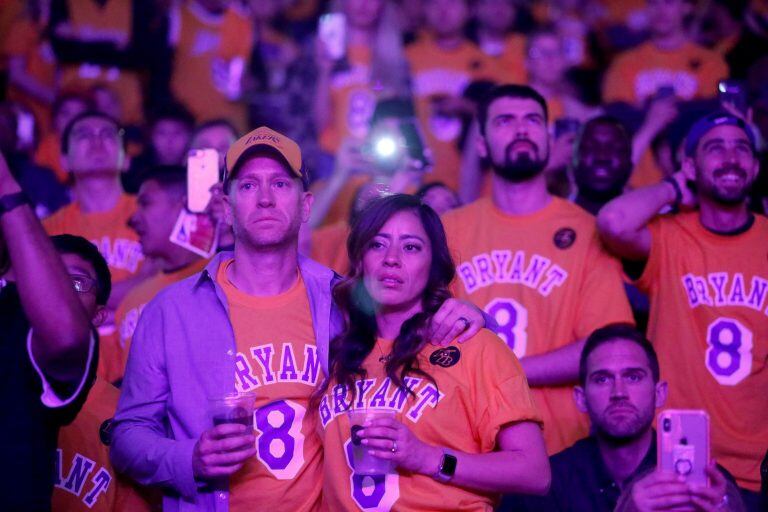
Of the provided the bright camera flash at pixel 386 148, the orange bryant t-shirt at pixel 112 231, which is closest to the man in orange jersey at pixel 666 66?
the bright camera flash at pixel 386 148

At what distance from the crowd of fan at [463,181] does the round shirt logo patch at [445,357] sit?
7 cm

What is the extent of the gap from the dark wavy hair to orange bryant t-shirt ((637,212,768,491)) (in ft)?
5.26

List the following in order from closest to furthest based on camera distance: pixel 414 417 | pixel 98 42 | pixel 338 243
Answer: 1. pixel 414 417
2. pixel 338 243
3. pixel 98 42

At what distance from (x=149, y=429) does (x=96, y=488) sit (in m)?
0.67

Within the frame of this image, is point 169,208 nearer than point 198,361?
No

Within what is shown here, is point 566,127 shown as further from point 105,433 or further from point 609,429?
point 105,433

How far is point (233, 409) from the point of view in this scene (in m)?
3.96

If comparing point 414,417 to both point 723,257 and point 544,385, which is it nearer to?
point 544,385

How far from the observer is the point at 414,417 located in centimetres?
419

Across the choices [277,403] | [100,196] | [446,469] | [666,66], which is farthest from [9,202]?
[666,66]

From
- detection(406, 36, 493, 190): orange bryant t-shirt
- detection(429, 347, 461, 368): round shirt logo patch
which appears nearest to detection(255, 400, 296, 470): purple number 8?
detection(429, 347, 461, 368): round shirt logo patch

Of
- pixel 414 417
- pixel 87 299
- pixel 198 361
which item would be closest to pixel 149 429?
pixel 198 361

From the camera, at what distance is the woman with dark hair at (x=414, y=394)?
4020 mm

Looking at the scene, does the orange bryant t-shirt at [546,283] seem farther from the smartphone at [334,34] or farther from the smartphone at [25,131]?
the smartphone at [25,131]
